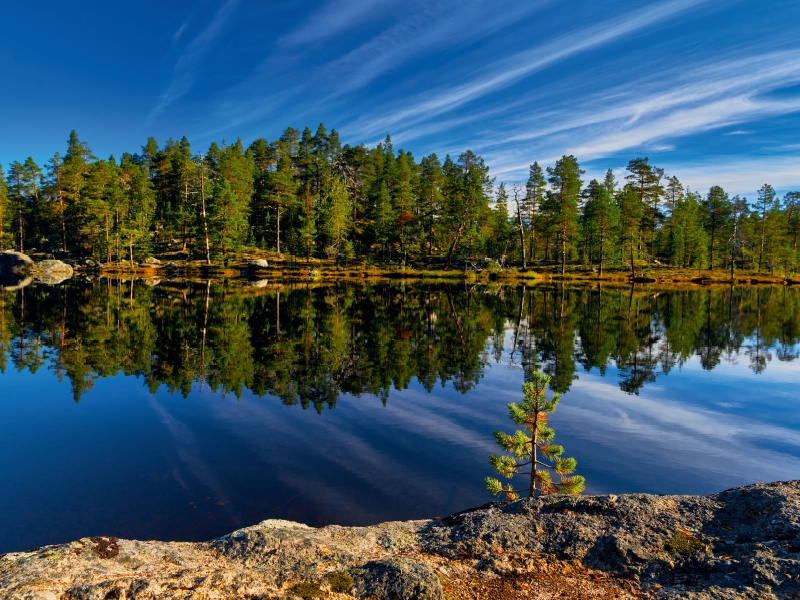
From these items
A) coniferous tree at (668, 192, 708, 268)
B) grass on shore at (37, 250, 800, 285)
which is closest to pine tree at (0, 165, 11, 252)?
grass on shore at (37, 250, 800, 285)

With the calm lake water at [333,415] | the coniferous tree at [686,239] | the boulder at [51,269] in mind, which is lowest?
the calm lake water at [333,415]

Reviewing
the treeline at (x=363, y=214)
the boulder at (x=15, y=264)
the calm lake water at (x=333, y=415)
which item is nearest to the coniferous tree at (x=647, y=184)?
the treeline at (x=363, y=214)

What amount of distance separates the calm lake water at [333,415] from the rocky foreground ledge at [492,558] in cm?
334

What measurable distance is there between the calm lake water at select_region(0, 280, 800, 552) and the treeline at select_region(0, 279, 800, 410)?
20 cm

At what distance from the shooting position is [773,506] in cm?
574

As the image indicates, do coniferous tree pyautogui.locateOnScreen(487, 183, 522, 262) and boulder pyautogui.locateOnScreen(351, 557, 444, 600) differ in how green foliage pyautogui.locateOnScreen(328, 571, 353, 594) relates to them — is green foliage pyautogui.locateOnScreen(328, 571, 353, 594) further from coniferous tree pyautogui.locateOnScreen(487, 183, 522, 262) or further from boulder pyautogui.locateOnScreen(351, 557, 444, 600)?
coniferous tree pyautogui.locateOnScreen(487, 183, 522, 262)

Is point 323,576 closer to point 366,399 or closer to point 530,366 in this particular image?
point 366,399

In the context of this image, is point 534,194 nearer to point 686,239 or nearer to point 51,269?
point 686,239

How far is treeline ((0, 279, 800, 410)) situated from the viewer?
63.7 feet

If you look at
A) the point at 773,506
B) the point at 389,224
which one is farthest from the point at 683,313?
the point at 389,224

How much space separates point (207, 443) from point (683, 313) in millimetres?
43763

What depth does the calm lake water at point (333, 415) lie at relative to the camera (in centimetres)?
958

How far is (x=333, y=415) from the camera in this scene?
14.9 meters

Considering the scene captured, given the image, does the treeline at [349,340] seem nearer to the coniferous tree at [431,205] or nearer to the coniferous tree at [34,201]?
the coniferous tree at [431,205]
